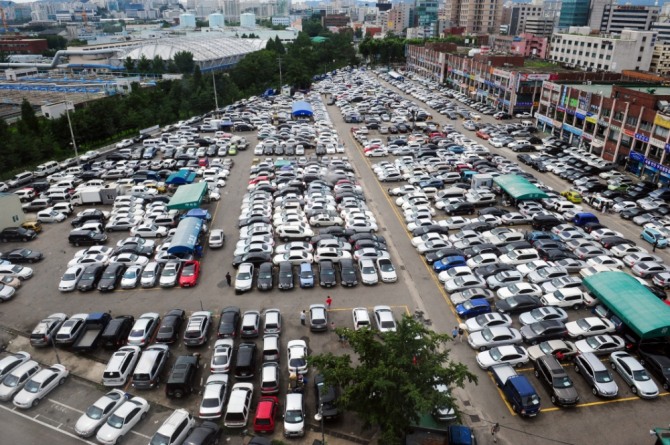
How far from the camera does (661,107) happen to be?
4322 centimetres

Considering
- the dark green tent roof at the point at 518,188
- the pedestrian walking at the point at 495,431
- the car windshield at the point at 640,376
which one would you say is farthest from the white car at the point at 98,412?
the dark green tent roof at the point at 518,188

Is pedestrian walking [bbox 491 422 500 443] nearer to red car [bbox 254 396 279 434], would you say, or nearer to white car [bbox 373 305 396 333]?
white car [bbox 373 305 396 333]

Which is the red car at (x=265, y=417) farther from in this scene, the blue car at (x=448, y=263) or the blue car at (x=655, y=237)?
the blue car at (x=655, y=237)

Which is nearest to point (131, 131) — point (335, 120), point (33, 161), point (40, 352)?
point (33, 161)

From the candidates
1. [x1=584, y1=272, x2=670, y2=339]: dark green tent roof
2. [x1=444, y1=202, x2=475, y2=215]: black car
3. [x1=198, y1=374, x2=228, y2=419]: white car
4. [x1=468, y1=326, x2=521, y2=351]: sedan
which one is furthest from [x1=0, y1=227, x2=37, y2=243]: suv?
[x1=584, y1=272, x2=670, y2=339]: dark green tent roof

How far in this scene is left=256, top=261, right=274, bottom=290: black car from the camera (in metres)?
26.4

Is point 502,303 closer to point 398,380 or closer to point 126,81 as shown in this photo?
point 398,380

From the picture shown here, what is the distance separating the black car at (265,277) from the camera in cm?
2636

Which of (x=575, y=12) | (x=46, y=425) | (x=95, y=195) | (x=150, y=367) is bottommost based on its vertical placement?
(x=46, y=425)

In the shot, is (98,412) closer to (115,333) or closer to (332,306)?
(115,333)

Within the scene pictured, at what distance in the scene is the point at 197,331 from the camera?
21.8 meters

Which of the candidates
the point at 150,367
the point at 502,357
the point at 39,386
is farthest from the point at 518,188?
the point at 39,386

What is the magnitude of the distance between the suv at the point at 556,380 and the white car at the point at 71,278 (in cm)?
2473

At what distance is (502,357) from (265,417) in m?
10.5
